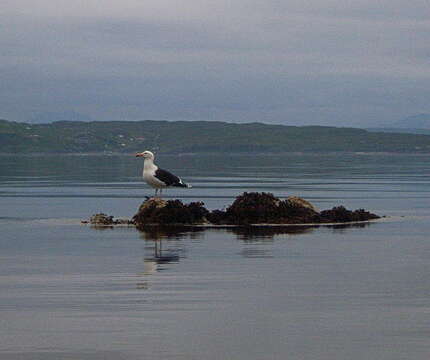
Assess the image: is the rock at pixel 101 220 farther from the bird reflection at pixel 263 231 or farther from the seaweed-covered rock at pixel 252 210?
the bird reflection at pixel 263 231

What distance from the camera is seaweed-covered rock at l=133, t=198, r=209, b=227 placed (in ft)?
100

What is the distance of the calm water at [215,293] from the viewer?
12.9 metres

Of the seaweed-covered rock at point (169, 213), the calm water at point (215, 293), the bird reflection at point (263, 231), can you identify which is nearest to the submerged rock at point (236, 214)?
the seaweed-covered rock at point (169, 213)

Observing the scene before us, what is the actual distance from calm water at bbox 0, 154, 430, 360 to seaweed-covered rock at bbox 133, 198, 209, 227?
1366mm

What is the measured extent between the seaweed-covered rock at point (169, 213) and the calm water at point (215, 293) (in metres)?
1.37

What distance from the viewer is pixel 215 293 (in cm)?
1683

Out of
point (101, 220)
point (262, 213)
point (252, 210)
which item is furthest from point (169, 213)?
point (262, 213)

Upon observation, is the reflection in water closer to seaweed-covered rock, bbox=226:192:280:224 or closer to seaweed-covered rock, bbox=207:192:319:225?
seaweed-covered rock, bbox=207:192:319:225

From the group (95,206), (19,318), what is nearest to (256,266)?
(19,318)

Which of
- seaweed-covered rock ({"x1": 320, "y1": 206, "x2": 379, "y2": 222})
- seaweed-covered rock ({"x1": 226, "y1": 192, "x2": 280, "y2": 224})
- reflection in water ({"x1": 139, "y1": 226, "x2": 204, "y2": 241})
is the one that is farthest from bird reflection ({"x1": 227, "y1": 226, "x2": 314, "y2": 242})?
seaweed-covered rock ({"x1": 320, "y1": 206, "x2": 379, "y2": 222})

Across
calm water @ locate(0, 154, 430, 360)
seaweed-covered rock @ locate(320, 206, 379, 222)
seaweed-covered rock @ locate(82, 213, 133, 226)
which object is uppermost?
seaweed-covered rock @ locate(320, 206, 379, 222)

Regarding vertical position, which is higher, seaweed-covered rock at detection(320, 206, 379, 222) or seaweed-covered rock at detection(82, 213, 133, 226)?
seaweed-covered rock at detection(320, 206, 379, 222)

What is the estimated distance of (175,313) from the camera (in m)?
14.9

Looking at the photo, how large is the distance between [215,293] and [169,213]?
13.8m
